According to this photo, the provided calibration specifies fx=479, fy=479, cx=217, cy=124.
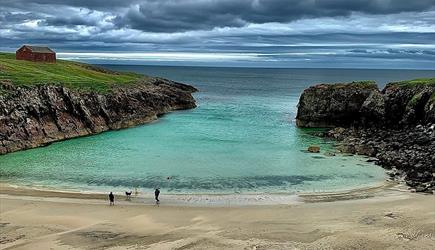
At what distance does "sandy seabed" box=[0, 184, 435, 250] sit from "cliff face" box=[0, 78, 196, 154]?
23.3 m

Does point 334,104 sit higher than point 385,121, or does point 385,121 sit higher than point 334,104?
point 334,104

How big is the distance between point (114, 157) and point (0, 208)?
22.2 metres

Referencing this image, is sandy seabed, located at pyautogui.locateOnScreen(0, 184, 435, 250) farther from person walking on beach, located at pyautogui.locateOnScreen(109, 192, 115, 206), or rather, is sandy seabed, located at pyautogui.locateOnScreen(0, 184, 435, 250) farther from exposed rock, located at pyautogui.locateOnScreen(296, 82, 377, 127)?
exposed rock, located at pyautogui.locateOnScreen(296, 82, 377, 127)

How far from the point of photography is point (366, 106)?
269 ft

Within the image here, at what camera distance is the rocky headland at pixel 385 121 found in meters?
53.5

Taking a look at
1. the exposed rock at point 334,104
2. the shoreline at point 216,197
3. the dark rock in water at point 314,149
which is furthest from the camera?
the exposed rock at point 334,104

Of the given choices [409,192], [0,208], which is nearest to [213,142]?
[409,192]

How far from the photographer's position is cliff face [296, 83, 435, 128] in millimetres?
74219

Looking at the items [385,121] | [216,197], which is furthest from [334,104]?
[216,197]

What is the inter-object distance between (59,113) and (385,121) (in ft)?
172

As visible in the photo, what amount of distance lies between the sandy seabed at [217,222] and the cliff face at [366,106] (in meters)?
34.4

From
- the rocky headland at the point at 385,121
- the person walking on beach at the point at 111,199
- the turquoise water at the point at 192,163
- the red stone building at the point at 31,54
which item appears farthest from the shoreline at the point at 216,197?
the red stone building at the point at 31,54

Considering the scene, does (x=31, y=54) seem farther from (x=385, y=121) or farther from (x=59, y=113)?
(x=385, y=121)

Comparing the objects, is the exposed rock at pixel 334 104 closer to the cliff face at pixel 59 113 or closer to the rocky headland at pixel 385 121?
the rocky headland at pixel 385 121
